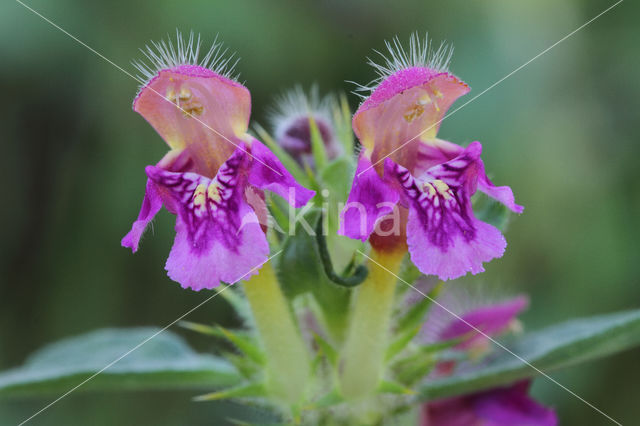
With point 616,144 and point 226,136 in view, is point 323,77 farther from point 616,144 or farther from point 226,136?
point 226,136

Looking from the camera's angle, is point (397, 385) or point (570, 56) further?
point (570, 56)

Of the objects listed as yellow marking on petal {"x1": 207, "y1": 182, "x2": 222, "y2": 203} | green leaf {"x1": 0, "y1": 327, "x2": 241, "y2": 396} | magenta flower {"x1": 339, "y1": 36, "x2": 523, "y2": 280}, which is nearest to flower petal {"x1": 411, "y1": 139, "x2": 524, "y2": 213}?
magenta flower {"x1": 339, "y1": 36, "x2": 523, "y2": 280}

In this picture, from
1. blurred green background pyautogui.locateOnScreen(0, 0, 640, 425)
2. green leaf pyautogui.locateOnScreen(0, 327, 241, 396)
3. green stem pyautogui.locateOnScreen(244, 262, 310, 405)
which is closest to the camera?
green stem pyautogui.locateOnScreen(244, 262, 310, 405)

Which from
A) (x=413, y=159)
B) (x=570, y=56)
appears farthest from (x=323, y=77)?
(x=413, y=159)

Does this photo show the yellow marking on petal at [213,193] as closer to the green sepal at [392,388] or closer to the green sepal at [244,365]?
the green sepal at [244,365]

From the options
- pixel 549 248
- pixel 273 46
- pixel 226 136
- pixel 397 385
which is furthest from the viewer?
pixel 273 46

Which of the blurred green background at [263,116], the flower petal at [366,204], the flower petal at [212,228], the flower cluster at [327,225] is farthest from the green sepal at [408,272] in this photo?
the blurred green background at [263,116]

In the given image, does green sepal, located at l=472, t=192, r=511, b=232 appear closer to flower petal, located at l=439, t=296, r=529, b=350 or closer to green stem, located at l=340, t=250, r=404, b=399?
green stem, located at l=340, t=250, r=404, b=399
